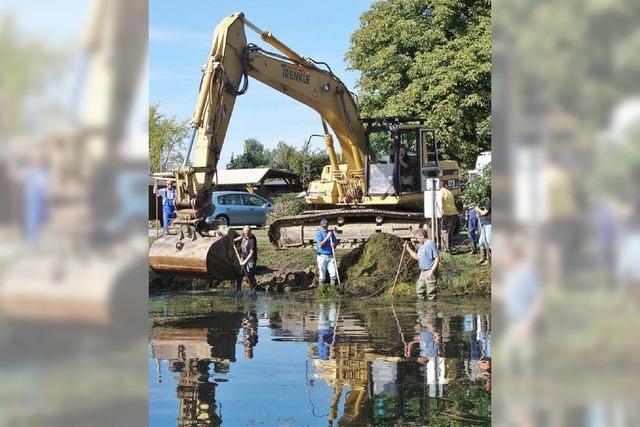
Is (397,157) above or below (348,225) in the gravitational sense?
above

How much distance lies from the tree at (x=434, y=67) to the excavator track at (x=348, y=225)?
45.9 feet

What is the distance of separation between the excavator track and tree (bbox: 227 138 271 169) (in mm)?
49506

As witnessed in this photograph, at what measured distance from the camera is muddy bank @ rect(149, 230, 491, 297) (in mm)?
16766

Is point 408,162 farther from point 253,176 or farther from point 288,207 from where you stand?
point 253,176

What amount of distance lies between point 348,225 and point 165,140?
3802 cm

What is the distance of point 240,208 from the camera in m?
31.5
